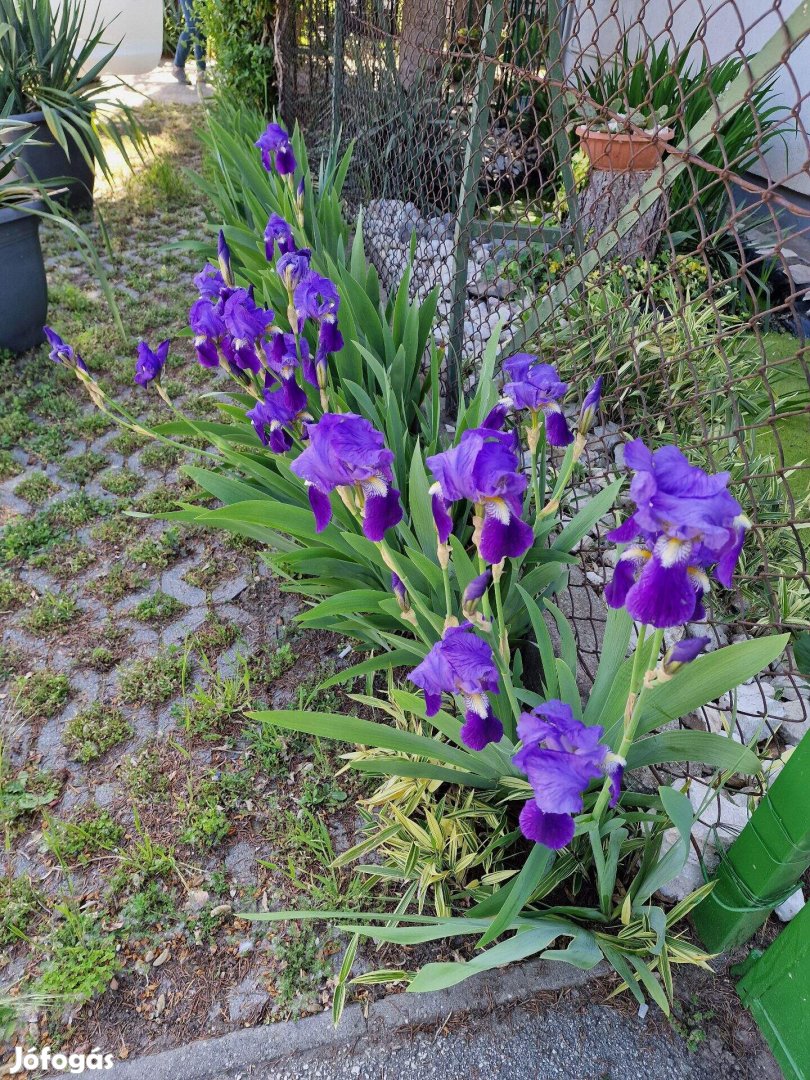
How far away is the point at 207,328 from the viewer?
5.89 ft

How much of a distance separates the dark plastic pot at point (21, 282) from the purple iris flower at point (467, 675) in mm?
3187

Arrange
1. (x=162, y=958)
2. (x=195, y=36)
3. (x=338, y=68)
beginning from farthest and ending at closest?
(x=195, y=36), (x=338, y=68), (x=162, y=958)

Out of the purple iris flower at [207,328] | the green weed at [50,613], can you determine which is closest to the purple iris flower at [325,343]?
the purple iris flower at [207,328]

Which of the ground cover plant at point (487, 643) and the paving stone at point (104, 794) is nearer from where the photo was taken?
the ground cover plant at point (487, 643)

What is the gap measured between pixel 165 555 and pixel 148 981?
1.37m

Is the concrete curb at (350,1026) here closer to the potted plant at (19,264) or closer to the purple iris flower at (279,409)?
the purple iris flower at (279,409)

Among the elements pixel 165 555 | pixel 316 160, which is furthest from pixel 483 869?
pixel 316 160

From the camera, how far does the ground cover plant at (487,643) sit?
0.94m

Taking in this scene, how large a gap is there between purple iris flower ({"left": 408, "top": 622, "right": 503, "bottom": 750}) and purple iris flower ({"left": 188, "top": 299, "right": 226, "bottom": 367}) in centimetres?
113

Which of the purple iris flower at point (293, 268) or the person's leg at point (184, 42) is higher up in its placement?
the person's leg at point (184, 42)

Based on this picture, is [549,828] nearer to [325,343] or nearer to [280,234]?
[325,343]

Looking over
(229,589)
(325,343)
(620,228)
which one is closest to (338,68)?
(620,228)

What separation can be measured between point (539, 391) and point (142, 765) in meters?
1.39

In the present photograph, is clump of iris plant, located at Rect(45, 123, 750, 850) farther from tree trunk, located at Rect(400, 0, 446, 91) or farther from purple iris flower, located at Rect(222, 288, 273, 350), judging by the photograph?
tree trunk, located at Rect(400, 0, 446, 91)
